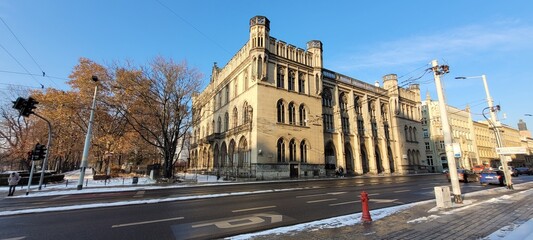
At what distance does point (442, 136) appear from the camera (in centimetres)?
6197

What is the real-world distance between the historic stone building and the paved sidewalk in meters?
23.8

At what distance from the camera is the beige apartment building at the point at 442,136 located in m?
61.2

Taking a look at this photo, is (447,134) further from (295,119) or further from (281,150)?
(295,119)

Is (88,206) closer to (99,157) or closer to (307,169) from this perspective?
(307,169)

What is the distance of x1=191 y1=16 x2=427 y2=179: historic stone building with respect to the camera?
33.6m

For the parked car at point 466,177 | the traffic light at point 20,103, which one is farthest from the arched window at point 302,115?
the traffic light at point 20,103

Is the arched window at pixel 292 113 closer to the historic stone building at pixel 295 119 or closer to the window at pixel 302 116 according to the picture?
the historic stone building at pixel 295 119

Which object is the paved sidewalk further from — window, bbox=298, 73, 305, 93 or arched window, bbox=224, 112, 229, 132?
arched window, bbox=224, 112, 229, 132

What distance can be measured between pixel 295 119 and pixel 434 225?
29.7 m

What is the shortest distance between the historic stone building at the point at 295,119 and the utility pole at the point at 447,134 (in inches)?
816

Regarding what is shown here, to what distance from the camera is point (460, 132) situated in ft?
218

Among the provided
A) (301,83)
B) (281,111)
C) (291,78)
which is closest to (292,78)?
(291,78)


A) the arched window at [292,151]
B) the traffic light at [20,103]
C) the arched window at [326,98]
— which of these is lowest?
the arched window at [292,151]

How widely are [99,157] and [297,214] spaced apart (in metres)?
42.6
